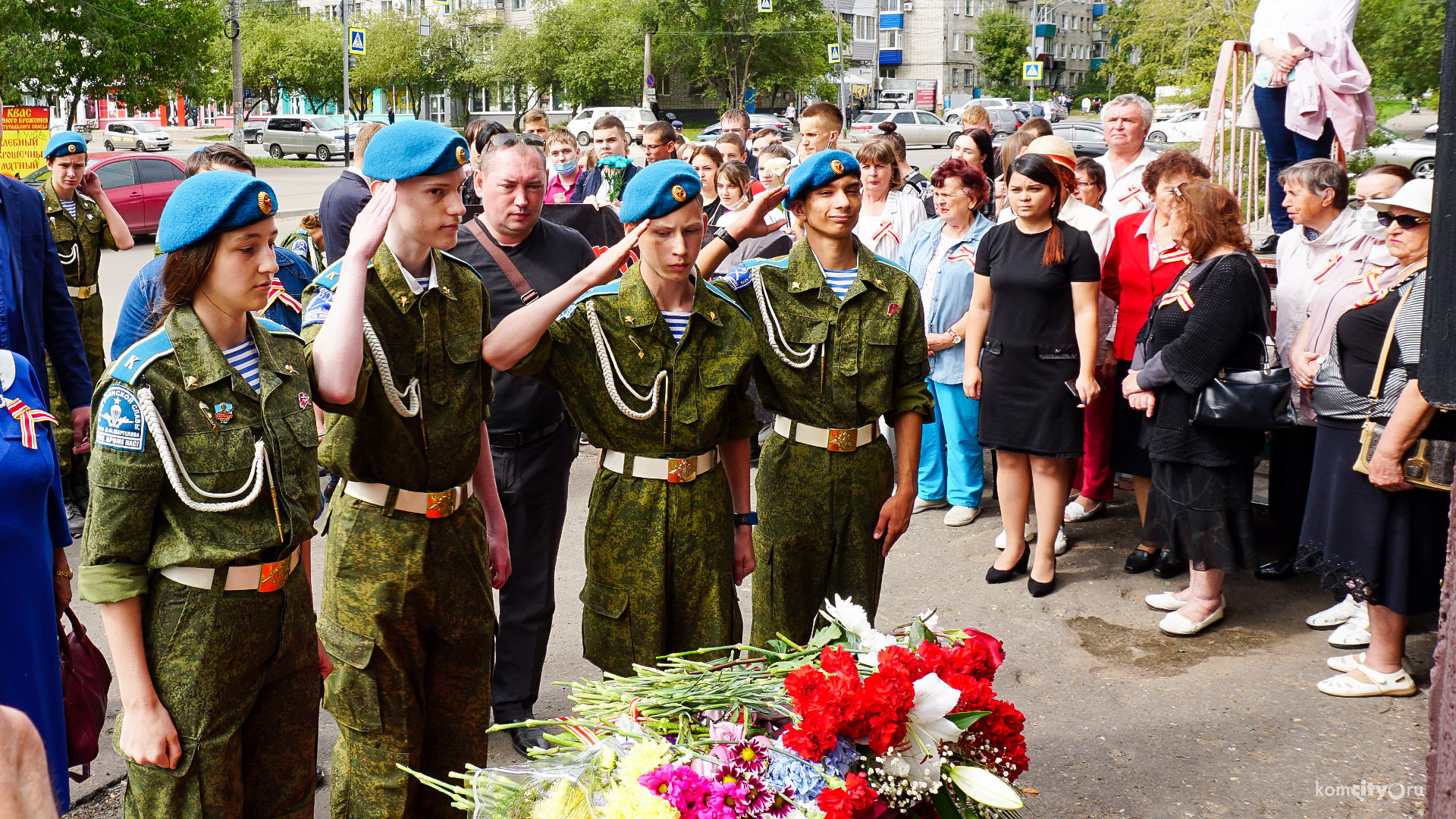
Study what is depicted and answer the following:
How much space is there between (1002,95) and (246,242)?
6803 centimetres

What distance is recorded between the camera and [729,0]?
57.9 metres

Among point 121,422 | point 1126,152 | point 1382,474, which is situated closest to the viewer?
point 121,422

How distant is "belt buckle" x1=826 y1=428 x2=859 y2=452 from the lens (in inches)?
155

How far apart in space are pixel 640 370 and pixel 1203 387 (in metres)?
2.87

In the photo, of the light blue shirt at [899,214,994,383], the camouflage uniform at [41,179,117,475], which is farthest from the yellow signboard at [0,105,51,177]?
the light blue shirt at [899,214,994,383]

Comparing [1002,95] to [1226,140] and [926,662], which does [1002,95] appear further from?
[926,662]

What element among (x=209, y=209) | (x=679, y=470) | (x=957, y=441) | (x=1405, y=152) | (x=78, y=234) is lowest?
(x=957, y=441)

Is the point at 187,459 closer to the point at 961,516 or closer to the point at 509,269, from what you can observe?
the point at 509,269

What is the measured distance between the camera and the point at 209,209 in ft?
8.39

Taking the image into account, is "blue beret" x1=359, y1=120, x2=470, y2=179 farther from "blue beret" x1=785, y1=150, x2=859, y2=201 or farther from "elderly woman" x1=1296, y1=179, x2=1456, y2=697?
"elderly woman" x1=1296, y1=179, x2=1456, y2=697

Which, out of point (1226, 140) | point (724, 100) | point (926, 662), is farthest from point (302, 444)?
point (724, 100)

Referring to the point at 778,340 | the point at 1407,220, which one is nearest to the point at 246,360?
the point at 778,340

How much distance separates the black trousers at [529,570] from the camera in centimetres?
422

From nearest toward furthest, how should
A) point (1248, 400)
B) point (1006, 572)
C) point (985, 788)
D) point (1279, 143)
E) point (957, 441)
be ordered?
point (985, 788) → point (1248, 400) → point (1006, 572) → point (957, 441) → point (1279, 143)
